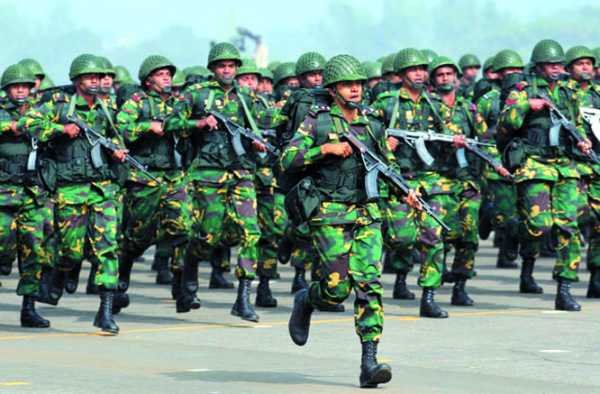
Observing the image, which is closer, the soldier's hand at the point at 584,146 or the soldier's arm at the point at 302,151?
the soldier's arm at the point at 302,151

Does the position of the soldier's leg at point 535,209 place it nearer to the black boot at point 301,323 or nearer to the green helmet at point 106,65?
the green helmet at point 106,65

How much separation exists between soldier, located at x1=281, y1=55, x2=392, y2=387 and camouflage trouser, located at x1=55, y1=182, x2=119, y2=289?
9.27 feet

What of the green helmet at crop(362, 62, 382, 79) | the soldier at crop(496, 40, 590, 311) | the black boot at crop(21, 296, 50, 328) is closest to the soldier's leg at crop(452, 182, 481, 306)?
the soldier at crop(496, 40, 590, 311)

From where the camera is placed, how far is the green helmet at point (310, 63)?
674 inches

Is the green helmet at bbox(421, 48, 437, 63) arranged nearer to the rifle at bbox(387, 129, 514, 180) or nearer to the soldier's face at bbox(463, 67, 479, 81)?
the rifle at bbox(387, 129, 514, 180)

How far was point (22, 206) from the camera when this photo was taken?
1409 centimetres

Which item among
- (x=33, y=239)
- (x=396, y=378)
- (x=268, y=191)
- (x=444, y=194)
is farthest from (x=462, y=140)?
(x=396, y=378)

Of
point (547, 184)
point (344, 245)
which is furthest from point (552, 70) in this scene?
point (344, 245)

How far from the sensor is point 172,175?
1593 centimetres

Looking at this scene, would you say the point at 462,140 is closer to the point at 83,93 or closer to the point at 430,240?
the point at 430,240

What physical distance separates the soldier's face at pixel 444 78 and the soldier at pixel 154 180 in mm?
2366

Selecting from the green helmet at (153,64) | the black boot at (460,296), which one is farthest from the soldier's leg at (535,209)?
the green helmet at (153,64)

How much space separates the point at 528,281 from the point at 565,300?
1.91 metres

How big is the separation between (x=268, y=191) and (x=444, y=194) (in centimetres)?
222
